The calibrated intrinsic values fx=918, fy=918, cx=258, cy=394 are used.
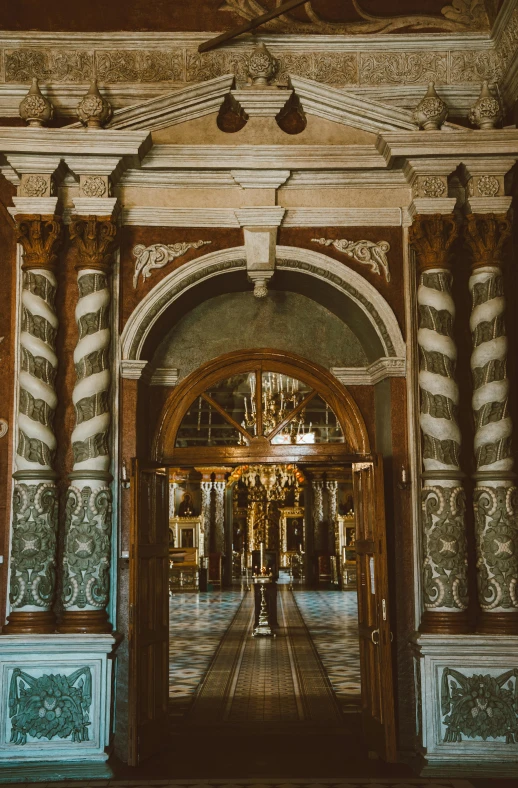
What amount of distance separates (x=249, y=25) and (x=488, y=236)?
7.86ft

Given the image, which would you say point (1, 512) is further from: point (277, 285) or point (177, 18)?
point (177, 18)

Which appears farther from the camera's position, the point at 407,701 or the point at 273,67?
the point at 273,67

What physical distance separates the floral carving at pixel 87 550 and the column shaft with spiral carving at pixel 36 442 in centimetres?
12

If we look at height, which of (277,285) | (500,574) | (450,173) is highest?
(450,173)

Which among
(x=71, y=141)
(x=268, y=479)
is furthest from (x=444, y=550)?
(x=268, y=479)

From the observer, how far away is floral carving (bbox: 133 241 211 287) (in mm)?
6922

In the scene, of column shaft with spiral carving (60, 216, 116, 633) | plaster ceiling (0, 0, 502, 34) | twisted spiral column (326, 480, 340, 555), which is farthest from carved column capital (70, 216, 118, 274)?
twisted spiral column (326, 480, 340, 555)

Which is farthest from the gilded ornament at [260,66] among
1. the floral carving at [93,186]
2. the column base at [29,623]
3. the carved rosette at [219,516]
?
the carved rosette at [219,516]

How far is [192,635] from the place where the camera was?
43.6 ft

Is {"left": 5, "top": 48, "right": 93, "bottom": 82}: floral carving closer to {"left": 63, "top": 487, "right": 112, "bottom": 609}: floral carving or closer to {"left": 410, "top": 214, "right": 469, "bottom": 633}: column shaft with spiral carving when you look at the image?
{"left": 410, "top": 214, "right": 469, "bottom": 633}: column shaft with spiral carving

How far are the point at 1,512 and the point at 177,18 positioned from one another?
409 centimetres

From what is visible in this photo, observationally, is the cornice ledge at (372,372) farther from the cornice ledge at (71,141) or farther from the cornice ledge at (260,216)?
Answer: the cornice ledge at (71,141)

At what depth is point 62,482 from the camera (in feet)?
21.5

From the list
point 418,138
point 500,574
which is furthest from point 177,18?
point 500,574
